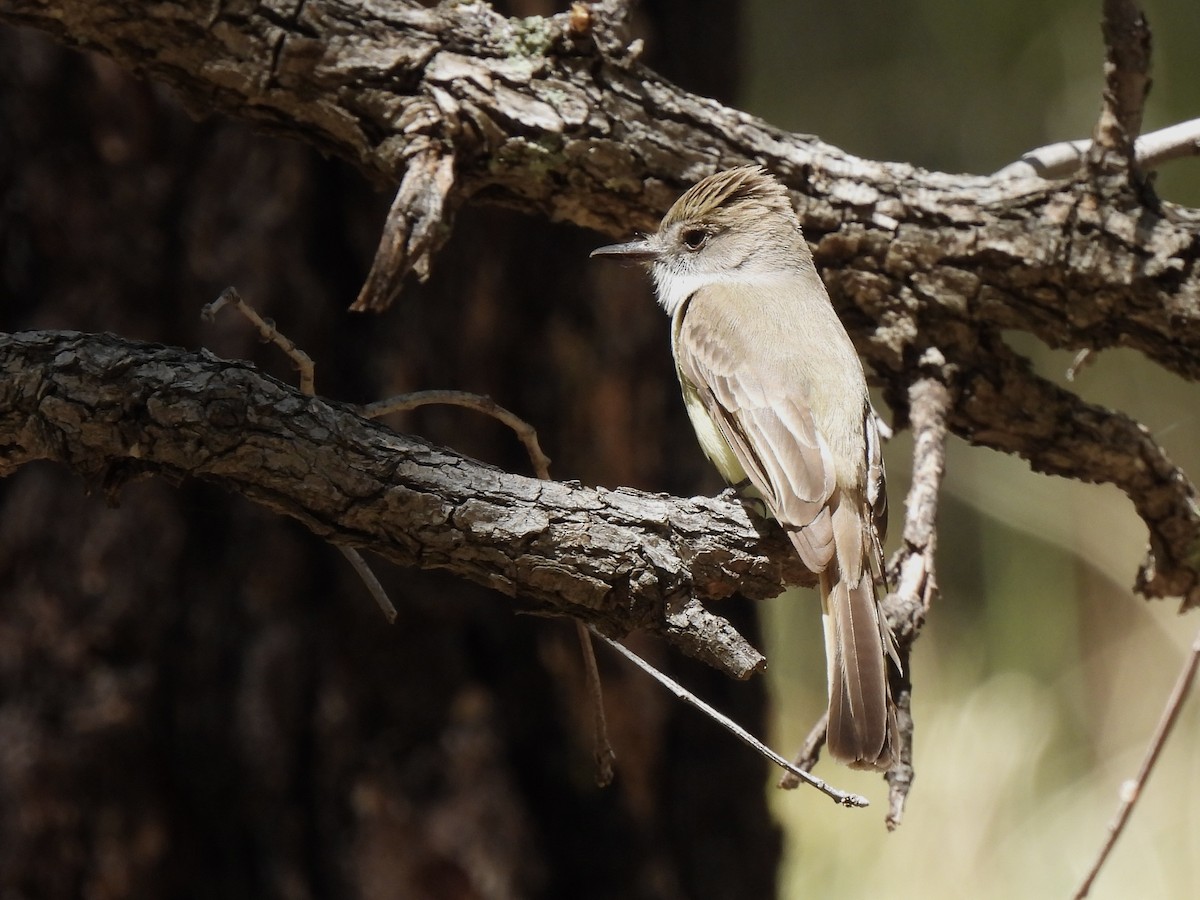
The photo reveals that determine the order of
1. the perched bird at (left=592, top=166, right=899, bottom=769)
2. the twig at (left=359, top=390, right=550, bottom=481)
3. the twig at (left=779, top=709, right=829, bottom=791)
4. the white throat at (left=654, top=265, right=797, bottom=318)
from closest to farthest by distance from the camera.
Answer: the twig at (left=359, top=390, right=550, bottom=481) → the twig at (left=779, top=709, right=829, bottom=791) → the perched bird at (left=592, top=166, right=899, bottom=769) → the white throat at (left=654, top=265, right=797, bottom=318)

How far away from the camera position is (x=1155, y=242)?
3.18 metres

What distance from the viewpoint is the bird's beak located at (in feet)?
11.2

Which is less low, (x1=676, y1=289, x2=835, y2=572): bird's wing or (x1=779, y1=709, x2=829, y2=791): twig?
(x1=676, y1=289, x2=835, y2=572): bird's wing

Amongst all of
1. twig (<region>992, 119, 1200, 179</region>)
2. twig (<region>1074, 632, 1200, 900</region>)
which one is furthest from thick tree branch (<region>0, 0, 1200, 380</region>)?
twig (<region>1074, 632, 1200, 900</region>)

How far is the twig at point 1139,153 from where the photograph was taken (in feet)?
10.7

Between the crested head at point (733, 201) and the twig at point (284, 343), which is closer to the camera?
the twig at point (284, 343)

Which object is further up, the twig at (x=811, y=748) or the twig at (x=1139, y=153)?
the twig at (x=1139, y=153)

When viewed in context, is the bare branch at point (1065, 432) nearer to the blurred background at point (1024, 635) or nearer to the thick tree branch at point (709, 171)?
the thick tree branch at point (709, 171)

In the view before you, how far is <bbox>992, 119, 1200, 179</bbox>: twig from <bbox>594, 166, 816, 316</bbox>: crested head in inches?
22.9

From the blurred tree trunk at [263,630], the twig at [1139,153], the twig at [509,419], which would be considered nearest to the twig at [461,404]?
the twig at [509,419]

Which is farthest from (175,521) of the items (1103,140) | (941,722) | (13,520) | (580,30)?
(941,722)

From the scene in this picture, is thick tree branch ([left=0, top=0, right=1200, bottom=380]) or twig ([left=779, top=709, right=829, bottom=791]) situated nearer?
twig ([left=779, top=709, right=829, bottom=791])

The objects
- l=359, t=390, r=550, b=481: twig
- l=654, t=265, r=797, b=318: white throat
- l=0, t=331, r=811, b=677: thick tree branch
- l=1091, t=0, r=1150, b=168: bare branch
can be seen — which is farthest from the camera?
l=654, t=265, r=797, b=318: white throat

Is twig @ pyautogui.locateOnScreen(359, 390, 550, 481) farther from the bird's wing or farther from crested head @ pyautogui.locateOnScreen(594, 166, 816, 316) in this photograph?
crested head @ pyautogui.locateOnScreen(594, 166, 816, 316)
